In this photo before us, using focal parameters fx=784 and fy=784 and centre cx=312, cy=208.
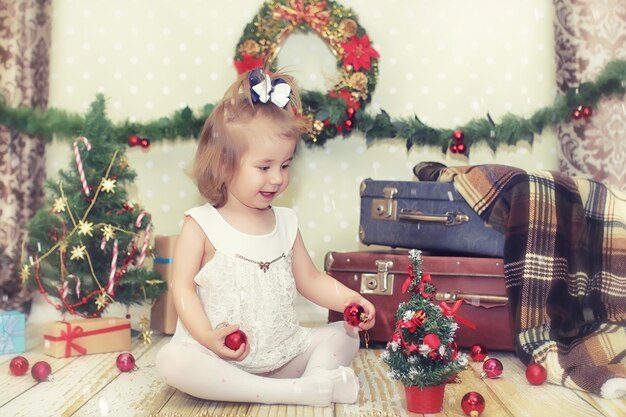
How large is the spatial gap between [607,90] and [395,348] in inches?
63.8

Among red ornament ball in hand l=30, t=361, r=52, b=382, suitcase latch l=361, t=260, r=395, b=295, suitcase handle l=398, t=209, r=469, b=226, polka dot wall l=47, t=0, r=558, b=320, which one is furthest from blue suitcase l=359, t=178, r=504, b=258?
red ornament ball in hand l=30, t=361, r=52, b=382

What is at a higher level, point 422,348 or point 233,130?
point 233,130

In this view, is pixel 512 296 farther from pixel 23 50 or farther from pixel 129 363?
pixel 23 50

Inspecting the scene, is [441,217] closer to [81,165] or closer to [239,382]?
[239,382]

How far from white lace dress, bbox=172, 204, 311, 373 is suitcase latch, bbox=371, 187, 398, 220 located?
65 centimetres

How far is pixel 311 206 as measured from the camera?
2943 mm

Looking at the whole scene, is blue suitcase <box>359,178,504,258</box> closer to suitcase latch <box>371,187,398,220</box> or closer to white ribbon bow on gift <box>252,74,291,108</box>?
suitcase latch <box>371,187,398,220</box>

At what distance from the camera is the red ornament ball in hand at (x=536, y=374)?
1.83 metres

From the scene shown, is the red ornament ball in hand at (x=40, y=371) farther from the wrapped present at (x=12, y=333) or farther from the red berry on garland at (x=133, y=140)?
the red berry on garland at (x=133, y=140)

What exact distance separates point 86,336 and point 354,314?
945 mm

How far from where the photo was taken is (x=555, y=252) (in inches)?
84.5

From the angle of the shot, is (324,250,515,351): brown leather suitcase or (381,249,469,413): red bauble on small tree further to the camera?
(324,250,515,351): brown leather suitcase

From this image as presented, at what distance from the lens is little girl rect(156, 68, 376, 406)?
169 cm

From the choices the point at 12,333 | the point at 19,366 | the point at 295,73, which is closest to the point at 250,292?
the point at 19,366
